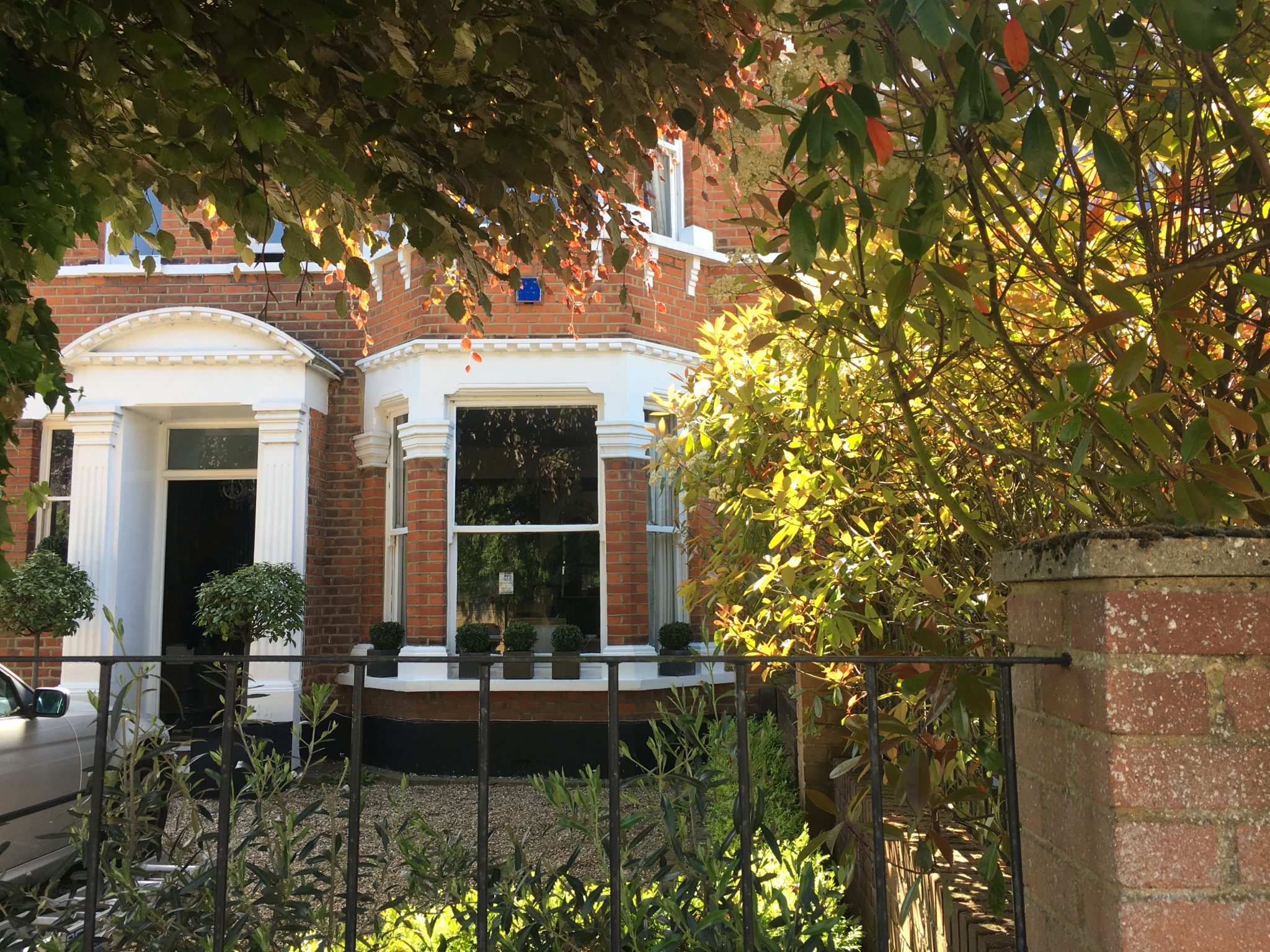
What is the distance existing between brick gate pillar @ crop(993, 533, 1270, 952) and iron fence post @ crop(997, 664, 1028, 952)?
0.23 metres

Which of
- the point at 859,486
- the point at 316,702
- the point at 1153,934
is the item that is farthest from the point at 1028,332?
the point at 316,702

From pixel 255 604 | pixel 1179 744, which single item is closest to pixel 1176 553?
pixel 1179 744

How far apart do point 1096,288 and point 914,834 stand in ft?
7.53

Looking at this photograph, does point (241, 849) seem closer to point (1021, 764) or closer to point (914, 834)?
point (1021, 764)

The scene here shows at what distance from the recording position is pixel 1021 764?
5.84 ft

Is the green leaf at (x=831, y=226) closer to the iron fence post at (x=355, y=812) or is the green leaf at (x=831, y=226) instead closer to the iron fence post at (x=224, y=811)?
the iron fence post at (x=355, y=812)

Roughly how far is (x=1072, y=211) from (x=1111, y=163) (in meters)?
0.71

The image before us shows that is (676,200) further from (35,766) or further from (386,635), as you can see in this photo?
(35,766)

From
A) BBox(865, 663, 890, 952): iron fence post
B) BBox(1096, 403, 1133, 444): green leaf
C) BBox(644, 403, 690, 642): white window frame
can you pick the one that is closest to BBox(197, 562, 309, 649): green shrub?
BBox(644, 403, 690, 642): white window frame

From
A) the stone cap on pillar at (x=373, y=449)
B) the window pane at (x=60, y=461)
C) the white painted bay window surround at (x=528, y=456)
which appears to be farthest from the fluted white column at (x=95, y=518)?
the white painted bay window surround at (x=528, y=456)

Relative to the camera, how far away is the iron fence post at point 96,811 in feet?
5.91

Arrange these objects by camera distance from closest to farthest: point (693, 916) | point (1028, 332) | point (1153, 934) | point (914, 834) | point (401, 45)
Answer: point (1153, 934) → point (693, 916) → point (401, 45) → point (1028, 332) → point (914, 834)

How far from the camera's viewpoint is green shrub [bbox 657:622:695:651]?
25.3ft

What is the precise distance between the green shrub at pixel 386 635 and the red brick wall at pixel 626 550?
6.08 ft
